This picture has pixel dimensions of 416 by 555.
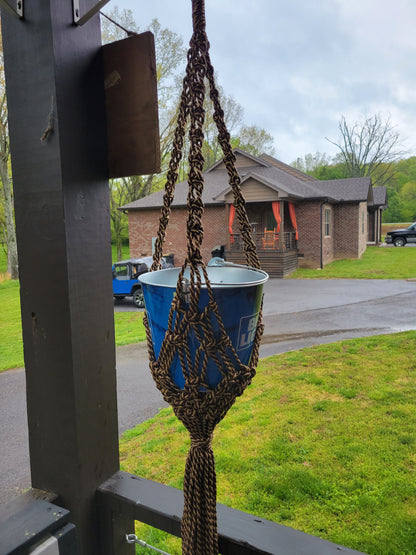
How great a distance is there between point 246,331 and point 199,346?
4.9 inches

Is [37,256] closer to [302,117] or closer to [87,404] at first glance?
[87,404]

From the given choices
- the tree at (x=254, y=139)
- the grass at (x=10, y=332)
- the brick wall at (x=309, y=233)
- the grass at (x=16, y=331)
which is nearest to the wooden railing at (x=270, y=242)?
the brick wall at (x=309, y=233)

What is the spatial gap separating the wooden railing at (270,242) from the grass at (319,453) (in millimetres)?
12925

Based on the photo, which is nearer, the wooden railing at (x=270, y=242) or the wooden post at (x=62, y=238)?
the wooden post at (x=62, y=238)

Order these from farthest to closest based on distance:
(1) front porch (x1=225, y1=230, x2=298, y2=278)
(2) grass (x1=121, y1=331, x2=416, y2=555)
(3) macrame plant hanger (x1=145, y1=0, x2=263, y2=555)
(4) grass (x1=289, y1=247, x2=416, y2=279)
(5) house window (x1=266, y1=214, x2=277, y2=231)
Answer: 1. (5) house window (x1=266, y1=214, x2=277, y2=231)
2. (1) front porch (x1=225, y1=230, x2=298, y2=278)
3. (4) grass (x1=289, y1=247, x2=416, y2=279)
4. (2) grass (x1=121, y1=331, x2=416, y2=555)
5. (3) macrame plant hanger (x1=145, y1=0, x2=263, y2=555)

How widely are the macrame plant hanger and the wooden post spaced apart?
0.26 m

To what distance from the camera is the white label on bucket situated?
92cm

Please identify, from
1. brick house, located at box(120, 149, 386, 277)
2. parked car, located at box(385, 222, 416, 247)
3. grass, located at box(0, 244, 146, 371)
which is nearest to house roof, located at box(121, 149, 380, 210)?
brick house, located at box(120, 149, 386, 277)

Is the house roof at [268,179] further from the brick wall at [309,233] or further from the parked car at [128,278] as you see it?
the parked car at [128,278]

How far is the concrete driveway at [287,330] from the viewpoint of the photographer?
4.23 metres

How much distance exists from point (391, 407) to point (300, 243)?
16177mm

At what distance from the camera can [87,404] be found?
1.19m

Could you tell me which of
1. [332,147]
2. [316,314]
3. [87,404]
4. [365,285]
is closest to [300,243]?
[365,285]

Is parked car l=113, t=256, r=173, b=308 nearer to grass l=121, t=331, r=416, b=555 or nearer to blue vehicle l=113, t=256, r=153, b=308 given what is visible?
blue vehicle l=113, t=256, r=153, b=308
